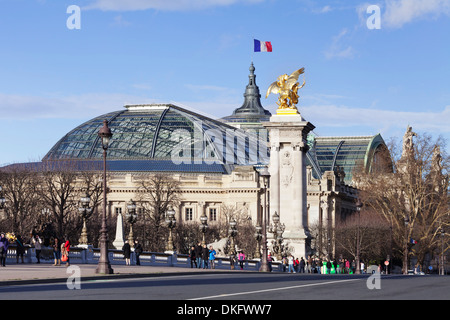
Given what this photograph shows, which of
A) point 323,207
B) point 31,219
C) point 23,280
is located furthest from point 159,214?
point 23,280

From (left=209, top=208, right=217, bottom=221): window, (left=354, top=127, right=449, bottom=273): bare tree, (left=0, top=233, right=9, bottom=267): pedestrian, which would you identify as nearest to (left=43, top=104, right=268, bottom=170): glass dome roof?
(left=209, top=208, right=217, bottom=221): window

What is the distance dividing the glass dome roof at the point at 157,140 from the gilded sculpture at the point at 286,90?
79758mm

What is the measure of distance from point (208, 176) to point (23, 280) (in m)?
118

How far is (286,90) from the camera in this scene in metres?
79.2

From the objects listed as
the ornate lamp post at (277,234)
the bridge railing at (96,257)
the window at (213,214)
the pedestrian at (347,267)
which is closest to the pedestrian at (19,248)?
the bridge railing at (96,257)

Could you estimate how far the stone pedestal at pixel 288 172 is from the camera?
7719cm

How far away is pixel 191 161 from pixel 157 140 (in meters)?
7.58

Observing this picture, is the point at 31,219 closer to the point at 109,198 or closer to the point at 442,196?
the point at 442,196

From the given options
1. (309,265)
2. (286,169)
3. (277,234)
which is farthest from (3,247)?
(286,169)

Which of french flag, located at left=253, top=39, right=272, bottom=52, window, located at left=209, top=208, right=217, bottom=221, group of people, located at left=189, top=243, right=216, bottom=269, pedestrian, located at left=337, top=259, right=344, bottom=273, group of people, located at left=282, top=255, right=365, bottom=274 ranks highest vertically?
french flag, located at left=253, top=39, right=272, bottom=52

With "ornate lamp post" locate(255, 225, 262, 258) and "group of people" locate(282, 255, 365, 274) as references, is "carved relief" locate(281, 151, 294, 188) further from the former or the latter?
"group of people" locate(282, 255, 365, 274)

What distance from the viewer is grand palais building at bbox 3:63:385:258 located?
146 meters

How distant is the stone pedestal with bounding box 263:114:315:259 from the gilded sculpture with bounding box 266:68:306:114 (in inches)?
79.7
